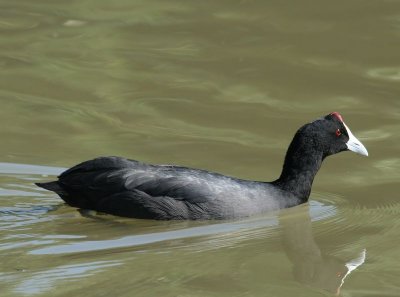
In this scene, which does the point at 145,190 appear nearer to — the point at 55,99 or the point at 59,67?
the point at 55,99

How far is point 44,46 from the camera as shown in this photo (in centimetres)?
1317

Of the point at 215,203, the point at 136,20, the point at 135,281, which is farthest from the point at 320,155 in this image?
the point at 136,20

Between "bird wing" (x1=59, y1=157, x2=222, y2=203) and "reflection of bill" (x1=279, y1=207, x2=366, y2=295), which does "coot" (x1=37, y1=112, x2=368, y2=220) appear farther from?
"reflection of bill" (x1=279, y1=207, x2=366, y2=295)

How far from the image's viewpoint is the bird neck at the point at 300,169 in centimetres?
930

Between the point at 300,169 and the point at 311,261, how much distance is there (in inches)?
67.6

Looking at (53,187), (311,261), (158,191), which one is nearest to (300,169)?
(158,191)

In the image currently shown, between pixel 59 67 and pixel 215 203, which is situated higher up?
pixel 59 67

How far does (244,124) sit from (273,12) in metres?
3.34

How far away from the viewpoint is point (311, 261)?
25.5ft

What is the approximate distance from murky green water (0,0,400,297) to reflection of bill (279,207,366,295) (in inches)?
0.6

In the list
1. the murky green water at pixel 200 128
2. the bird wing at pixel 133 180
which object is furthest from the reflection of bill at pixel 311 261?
the bird wing at pixel 133 180

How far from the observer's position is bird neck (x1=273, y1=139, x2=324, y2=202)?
9.30m

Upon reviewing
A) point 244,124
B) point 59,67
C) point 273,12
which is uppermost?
point 273,12

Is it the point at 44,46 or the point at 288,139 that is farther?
the point at 44,46
